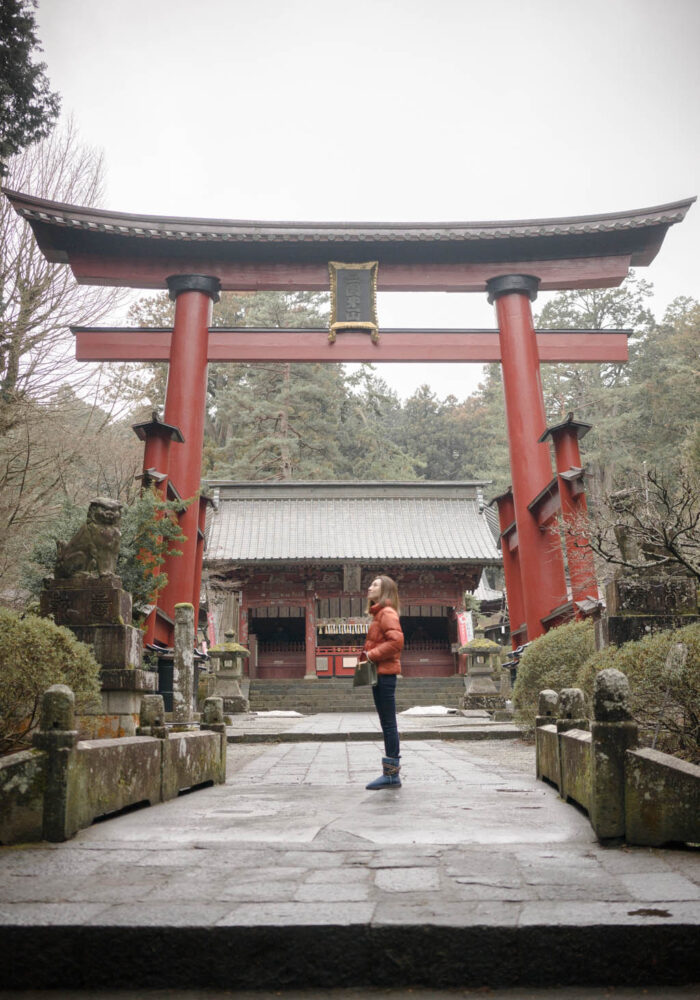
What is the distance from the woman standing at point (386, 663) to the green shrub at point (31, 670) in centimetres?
209

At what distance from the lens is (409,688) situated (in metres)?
23.8

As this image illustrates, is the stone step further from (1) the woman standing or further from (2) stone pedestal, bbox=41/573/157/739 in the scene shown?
(1) the woman standing

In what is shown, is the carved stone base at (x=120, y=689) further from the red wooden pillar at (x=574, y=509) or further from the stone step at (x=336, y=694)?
the stone step at (x=336, y=694)

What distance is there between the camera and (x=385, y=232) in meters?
14.7

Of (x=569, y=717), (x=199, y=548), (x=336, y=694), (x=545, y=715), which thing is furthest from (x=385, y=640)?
(x=336, y=694)

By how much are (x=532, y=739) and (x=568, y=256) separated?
9418mm

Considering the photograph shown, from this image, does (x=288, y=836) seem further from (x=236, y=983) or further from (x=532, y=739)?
(x=532, y=739)

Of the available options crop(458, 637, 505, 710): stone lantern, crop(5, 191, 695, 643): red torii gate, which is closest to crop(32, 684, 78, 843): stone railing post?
crop(5, 191, 695, 643): red torii gate

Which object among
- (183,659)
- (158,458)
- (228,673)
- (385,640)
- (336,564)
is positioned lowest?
(385,640)

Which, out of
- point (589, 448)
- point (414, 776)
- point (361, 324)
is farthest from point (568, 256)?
point (589, 448)

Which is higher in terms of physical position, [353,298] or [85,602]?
[353,298]

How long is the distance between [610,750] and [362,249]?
12.9 meters

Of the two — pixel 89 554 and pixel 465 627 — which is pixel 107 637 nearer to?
pixel 89 554

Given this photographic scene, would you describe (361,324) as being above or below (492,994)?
above
